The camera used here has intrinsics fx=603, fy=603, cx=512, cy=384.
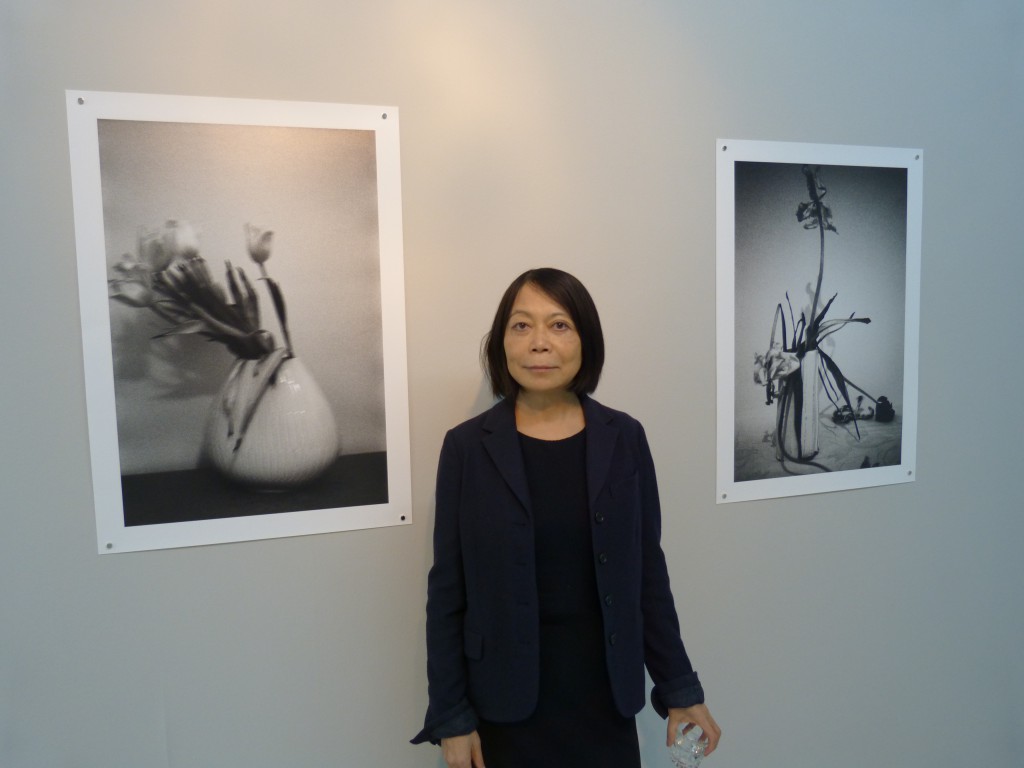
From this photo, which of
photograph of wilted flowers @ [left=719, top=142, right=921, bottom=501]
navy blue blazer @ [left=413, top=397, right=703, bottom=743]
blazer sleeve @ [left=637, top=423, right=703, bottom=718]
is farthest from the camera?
photograph of wilted flowers @ [left=719, top=142, right=921, bottom=501]

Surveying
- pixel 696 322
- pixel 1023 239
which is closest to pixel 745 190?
pixel 696 322

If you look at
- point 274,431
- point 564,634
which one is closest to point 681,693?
point 564,634

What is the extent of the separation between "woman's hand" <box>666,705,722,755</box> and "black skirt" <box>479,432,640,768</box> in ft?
0.43

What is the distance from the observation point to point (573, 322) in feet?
3.28

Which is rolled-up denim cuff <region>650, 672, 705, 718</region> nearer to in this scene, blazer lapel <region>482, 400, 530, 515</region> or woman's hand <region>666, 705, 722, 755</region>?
woman's hand <region>666, 705, 722, 755</region>

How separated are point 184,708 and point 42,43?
126 cm

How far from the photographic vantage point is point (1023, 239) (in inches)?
63.7

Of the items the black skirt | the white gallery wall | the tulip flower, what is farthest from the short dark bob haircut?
the tulip flower

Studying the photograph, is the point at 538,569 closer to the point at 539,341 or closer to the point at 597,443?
the point at 597,443

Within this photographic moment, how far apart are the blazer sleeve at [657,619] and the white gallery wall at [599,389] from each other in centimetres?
30

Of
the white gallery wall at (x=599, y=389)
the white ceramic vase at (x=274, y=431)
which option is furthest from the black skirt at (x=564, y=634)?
the white ceramic vase at (x=274, y=431)

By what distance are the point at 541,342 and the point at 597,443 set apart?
20cm

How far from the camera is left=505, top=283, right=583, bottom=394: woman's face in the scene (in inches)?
38.9

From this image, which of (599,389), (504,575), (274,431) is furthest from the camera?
(599,389)
